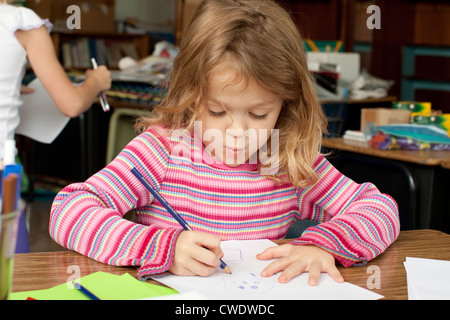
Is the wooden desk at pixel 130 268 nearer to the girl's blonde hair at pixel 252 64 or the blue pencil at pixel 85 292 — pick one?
the blue pencil at pixel 85 292

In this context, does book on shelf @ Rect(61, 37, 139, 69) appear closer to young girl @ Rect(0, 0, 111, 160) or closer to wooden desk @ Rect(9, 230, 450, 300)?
young girl @ Rect(0, 0, 111, 160)

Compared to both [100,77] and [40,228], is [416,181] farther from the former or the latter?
[40,228]

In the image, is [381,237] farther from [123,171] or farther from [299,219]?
[123,171]

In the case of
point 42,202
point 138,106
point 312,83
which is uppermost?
point 312,83

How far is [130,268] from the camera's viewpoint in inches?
35.9

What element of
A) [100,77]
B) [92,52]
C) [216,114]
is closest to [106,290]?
[216,114]

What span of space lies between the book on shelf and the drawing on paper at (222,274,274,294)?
461cm

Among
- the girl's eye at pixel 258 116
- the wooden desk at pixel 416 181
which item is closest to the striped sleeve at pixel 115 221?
the girl's eye at pixel 258 116

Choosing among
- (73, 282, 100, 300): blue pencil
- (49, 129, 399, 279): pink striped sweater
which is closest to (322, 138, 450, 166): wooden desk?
(49, 129, 399, 279): pink striped sweater

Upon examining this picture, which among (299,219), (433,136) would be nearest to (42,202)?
(433,136)

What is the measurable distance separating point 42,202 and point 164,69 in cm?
135

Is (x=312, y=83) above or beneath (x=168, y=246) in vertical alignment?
above

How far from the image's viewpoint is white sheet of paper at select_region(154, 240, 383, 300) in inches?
32.1

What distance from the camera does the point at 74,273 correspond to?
0.88 metres
